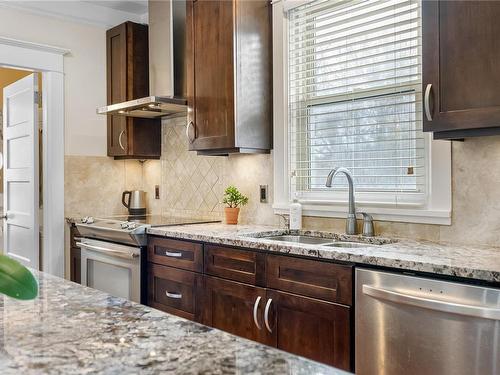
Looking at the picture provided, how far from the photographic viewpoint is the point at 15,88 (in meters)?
4.19

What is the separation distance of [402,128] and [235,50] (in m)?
1.12

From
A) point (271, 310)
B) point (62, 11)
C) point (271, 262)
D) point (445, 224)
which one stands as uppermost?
point (62, 11)

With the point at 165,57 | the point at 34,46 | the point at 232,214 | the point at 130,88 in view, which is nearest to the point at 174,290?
the point at 232,214

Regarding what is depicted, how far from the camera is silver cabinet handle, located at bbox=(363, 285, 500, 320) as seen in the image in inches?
61.0

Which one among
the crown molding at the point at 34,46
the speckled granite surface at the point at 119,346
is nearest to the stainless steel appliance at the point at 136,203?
the crown molding at the point at 34,46

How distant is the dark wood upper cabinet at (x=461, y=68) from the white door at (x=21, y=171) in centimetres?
306

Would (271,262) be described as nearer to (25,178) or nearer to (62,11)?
(25,178)

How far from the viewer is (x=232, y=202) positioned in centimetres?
326

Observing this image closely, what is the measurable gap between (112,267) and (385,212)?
1893 millimetres

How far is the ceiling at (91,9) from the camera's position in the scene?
3.79 metres

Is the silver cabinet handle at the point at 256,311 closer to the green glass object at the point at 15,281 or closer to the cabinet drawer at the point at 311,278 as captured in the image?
the cabinet drawer at the point at 311,278

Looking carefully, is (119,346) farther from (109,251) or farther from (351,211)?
(109,251)

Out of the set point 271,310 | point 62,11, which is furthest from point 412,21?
point 62,11

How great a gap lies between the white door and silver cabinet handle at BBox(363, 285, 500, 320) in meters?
2.99
